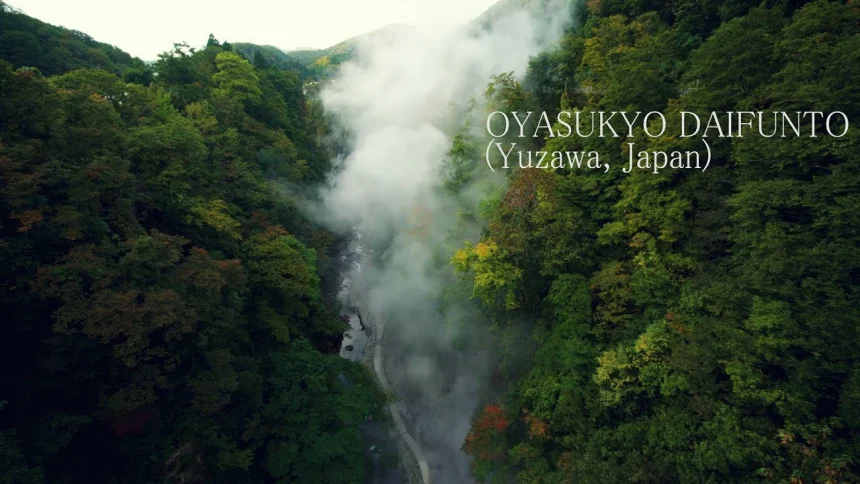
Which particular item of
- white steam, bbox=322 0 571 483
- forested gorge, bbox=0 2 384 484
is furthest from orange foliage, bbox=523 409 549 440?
white steam, bbox=322 0 571 483

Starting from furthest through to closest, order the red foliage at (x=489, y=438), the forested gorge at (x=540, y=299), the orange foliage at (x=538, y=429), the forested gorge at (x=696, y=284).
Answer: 1. the red foliage at (x=489, y=438)
2. the orange foliage at (x=538, y=429)
3. the forested gorge at (x=540, y=299)
4. the forested gorge at (x=696, y=284)

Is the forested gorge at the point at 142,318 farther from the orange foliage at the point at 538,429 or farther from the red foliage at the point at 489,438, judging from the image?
the orange foliage at the point at 538,429

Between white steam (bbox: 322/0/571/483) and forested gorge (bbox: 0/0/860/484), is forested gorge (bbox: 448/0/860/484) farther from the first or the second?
white steam (bbox: 322/0/571/483)

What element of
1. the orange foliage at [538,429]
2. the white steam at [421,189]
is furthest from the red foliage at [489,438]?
the white steam at [421,189]

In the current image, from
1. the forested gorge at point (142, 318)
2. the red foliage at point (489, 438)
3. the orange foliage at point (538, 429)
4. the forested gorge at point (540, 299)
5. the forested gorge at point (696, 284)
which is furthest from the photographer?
the red foliage at point (489, 438)

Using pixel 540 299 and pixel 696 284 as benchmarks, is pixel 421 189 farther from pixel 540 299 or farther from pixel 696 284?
pixel 696 284

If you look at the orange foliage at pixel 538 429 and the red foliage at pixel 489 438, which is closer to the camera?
the orange foliage at pixel 538 429

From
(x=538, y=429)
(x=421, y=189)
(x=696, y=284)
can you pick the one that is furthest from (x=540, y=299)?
(x=421, y=189)
